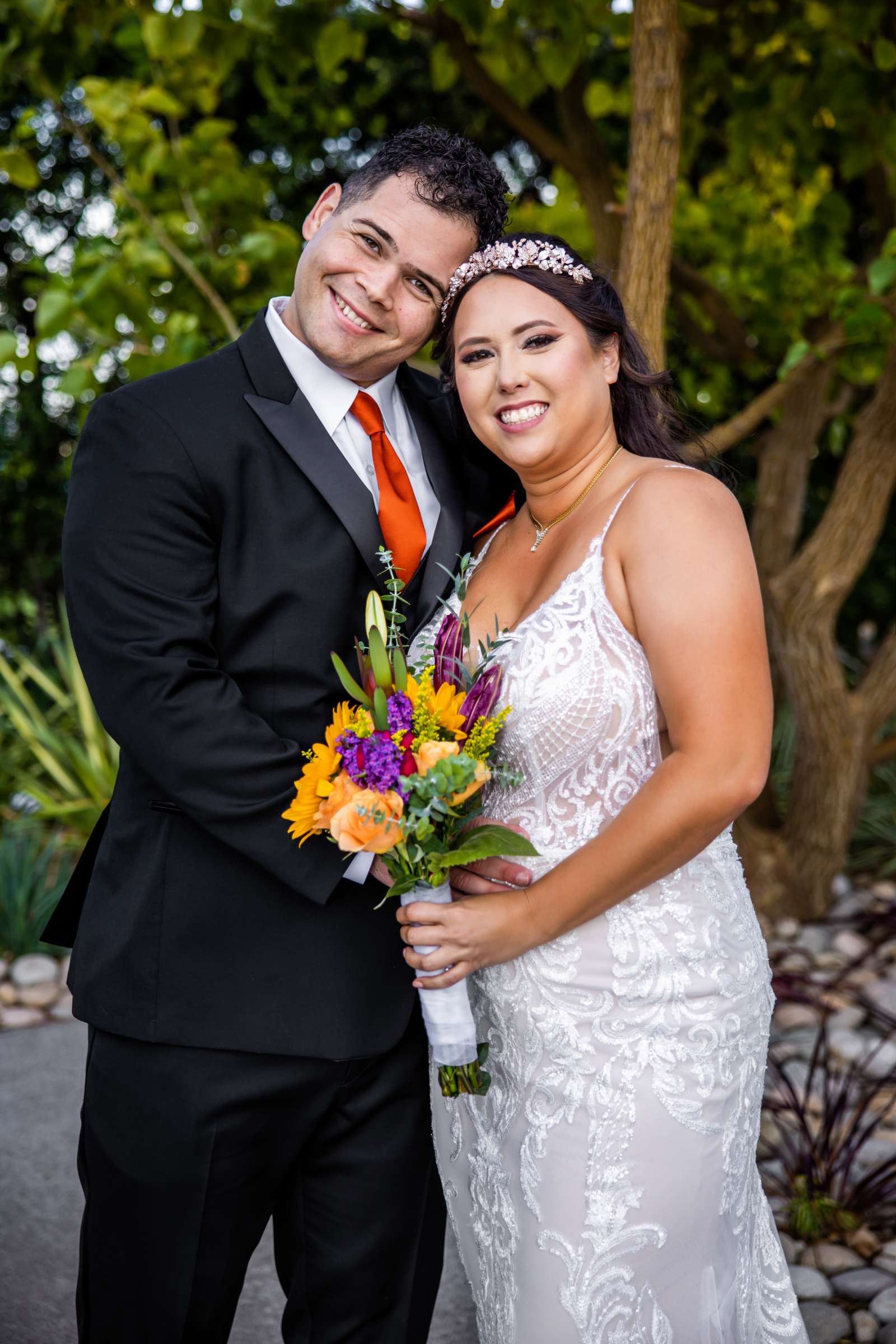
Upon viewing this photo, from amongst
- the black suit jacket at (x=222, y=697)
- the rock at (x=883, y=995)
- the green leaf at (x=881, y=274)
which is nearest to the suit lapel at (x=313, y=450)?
the black suit jacket at (x=222, y=697)

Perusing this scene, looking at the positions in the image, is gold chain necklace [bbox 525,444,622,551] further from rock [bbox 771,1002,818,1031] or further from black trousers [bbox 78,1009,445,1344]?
rock [bbox 771,1002,818,1031]

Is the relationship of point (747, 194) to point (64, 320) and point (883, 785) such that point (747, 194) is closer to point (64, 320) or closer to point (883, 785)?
point (883, 785)

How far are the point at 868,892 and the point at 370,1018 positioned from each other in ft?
12.2

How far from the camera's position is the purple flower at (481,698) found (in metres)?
1.90

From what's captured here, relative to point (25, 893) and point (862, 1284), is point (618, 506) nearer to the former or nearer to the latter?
point (862, 1284)

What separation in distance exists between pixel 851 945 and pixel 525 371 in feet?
10.8

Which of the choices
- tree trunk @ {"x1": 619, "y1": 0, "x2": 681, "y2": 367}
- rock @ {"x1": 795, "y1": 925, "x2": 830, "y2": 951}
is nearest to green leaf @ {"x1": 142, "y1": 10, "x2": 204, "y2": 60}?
tree trunk @ {"x1": 619, "y1": 0, "x2": 681, "y2": 367}

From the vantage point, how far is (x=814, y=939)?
4715 mm

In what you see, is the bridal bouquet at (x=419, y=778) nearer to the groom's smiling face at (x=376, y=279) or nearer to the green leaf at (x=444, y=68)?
the groom's smiling face at (x=376, y=279)

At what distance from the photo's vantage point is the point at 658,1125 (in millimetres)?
1988

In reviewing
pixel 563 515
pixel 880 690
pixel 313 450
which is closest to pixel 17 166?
pixel 313 450

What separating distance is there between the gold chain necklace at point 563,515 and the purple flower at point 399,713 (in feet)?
2.04

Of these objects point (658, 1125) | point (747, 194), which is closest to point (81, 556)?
point (658, 1125)

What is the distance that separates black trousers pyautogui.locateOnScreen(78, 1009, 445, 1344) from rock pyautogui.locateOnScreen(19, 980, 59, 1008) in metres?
2.55
